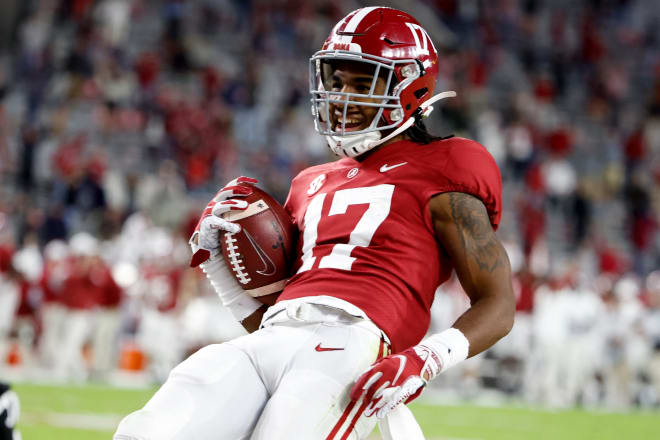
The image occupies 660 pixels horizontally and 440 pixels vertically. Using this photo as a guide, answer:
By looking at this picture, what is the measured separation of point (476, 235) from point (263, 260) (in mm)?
632

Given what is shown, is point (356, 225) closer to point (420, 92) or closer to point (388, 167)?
point (388, 167)

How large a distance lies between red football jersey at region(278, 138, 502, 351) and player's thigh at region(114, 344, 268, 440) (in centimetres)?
29

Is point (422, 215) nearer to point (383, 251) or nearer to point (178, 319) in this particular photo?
point (383, 251)

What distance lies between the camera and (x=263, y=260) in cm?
279

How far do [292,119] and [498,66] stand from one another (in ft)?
13.6

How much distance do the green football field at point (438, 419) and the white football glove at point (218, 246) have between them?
3.74 m

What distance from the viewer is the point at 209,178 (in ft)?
46.2

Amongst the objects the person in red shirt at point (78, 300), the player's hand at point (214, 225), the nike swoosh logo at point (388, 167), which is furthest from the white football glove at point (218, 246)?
the person in red shirt at point (78, 300)

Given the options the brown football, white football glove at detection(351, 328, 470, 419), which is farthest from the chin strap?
white football glove at detection(351, 328, 470, 419)

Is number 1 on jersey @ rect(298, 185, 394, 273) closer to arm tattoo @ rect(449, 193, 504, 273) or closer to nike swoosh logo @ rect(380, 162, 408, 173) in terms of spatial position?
nike swoosh logo @ rect(380, 162, 408, 173)

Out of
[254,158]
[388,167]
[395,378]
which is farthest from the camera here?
[254,158]

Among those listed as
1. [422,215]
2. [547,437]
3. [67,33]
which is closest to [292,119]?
[67,33]

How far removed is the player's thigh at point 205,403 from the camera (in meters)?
2.28

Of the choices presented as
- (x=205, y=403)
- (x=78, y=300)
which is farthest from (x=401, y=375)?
(x=78, y=300)
